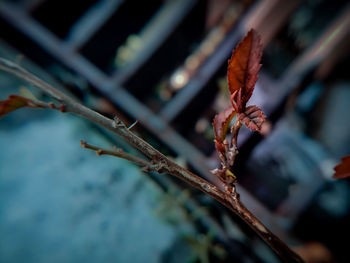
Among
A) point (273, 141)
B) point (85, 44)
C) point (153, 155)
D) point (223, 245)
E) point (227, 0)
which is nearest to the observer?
point (153, 155)

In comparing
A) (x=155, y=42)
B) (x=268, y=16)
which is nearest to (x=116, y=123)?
(x=155, y=42)

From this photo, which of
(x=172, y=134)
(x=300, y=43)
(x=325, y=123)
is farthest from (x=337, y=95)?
(x=172, y=134)

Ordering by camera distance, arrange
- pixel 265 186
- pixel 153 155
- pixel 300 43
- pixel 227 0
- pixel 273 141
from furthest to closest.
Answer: pixel 300 43
pixel 227 0
pixel 273 141
pixel 265 186
pixel 153 155

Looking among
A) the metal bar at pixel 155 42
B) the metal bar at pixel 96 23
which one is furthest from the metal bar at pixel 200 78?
the metal bar at pixel 96 23

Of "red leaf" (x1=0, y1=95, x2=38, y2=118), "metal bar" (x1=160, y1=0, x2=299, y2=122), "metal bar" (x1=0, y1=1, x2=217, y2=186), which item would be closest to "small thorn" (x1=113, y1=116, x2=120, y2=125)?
"red leaf" (x1=0, y1=95, x2=38, y2=118)

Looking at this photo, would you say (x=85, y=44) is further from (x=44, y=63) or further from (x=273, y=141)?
(x=273, y=141)

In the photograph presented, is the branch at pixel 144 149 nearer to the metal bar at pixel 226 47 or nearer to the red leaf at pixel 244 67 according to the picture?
the red leaf at pixel 244 67

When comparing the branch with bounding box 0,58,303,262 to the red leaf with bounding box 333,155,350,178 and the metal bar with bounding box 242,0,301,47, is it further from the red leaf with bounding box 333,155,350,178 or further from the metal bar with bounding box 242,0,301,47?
the metal bar with bounding box 242,0,301,47

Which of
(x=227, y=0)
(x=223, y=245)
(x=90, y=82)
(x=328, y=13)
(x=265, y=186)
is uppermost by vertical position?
(x=227, y=0)

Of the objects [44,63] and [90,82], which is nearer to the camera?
[90,82]
